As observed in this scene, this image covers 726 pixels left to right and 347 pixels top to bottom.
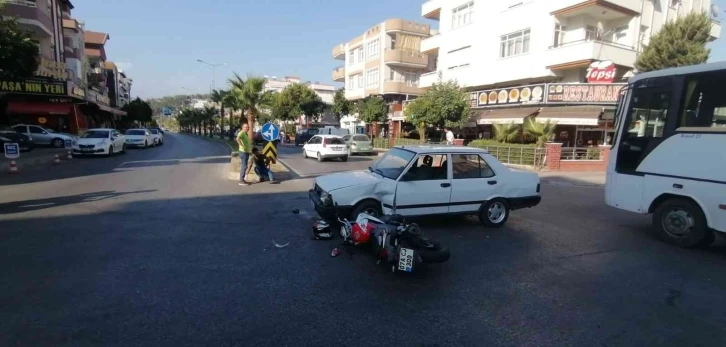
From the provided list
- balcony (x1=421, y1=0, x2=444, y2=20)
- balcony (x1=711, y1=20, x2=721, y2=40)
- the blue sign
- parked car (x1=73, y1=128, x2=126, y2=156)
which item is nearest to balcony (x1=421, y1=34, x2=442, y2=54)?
balcony (x1=421, y1=0, x2=444, y2=20)

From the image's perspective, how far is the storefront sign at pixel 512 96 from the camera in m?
22.8

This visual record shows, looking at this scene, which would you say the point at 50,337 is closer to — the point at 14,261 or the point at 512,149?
the point at 14,261

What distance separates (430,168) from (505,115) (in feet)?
60.8

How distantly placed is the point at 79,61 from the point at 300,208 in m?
47.7

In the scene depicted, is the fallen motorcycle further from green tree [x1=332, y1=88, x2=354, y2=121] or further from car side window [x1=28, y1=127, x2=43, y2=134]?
green tree [x1=332, y1=88, x2=354, y2=121]

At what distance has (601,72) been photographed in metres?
21.5

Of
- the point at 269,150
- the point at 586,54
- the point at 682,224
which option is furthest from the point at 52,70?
the point at 682,224

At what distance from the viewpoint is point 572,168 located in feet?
62.3

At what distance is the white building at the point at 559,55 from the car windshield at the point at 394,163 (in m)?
16.2

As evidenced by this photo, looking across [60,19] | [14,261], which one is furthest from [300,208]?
[60,19]

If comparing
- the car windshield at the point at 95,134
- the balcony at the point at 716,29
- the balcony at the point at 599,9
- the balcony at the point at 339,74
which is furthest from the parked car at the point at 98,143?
the balcony at the point at 716,29

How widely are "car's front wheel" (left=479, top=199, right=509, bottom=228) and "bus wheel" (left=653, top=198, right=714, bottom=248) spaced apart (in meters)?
2.62

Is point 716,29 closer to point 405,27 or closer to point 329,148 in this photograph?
Result: point 405,27

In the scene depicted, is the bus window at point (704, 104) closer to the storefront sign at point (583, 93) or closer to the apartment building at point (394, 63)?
the storefront sign at point (583, 93)
